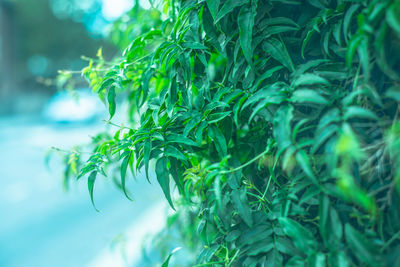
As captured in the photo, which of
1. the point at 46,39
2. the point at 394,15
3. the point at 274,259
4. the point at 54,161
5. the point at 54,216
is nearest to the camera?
the point at 394,15

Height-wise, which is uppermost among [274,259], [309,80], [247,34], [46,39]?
[46,39]

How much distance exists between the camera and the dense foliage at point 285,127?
0.41m

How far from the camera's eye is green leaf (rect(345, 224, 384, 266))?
393mm

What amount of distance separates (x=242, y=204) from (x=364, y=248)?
0.18 meters

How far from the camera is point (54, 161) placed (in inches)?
189

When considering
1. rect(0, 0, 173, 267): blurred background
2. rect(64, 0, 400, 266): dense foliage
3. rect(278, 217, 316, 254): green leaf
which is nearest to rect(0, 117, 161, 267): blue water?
rect(0, 0, 173, 267): blurred background

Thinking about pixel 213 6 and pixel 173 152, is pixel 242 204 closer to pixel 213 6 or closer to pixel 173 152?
pixel 173 152

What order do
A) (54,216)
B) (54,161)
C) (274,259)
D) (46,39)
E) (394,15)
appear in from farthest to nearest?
A: (46,39)
(54,161)
(54,216)
(274,259)
(394,15)

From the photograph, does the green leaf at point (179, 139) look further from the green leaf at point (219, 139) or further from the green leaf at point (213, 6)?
the green leaf at point (213, 6)

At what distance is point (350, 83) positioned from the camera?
0.50m

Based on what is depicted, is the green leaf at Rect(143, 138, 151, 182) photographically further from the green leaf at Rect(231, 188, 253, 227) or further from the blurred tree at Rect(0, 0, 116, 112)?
the blurred tree at Rect(0, 0, 116, 112)

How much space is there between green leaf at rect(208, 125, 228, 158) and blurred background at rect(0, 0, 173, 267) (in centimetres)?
23

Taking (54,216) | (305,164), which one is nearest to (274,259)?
(305,164)

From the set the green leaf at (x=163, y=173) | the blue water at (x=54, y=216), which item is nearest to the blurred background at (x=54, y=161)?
the blue water at (x=54, y=216)
